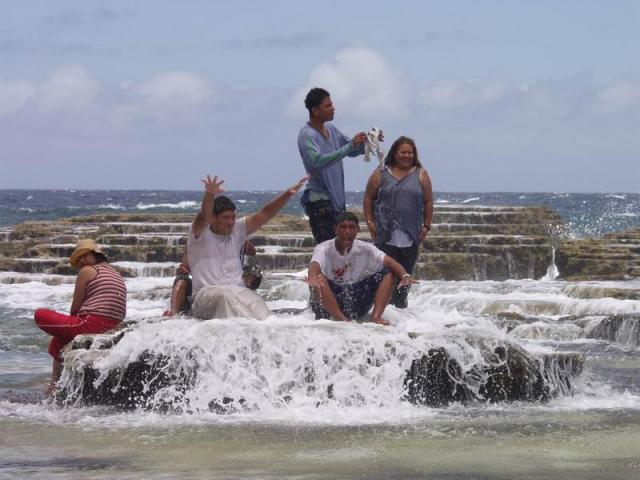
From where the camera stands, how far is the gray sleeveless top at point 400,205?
1096 cm

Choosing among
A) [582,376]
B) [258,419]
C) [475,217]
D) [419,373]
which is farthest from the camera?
[475,217]

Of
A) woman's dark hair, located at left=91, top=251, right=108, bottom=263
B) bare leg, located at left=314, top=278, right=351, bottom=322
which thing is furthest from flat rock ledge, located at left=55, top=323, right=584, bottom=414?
woman's dark hair, located at left=91, top=251, right=108, bottom=263

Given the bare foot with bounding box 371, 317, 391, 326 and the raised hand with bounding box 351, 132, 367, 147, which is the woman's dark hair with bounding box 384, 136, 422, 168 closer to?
the raised hand with bounding box 351, 132, 367, 147

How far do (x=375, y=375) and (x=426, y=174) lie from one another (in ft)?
7.93

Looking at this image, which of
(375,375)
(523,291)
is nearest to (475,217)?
(523,291)

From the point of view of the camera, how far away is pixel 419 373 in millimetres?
9453

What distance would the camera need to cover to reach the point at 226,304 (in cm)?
1023

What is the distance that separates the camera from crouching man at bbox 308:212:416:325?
10.2m

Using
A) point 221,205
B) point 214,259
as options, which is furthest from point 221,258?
point 221,205

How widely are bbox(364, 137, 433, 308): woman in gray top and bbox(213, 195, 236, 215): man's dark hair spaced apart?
1246 millimetres

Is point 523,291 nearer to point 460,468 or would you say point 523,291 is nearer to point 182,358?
point 182,358

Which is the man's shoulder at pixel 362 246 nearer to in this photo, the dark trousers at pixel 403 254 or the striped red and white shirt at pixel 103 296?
the dark trousers at pixel 403 254

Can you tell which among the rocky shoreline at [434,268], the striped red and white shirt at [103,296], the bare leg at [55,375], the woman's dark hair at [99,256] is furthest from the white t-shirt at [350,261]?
the bare leg at [55,375]

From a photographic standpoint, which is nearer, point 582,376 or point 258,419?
point 258,419
